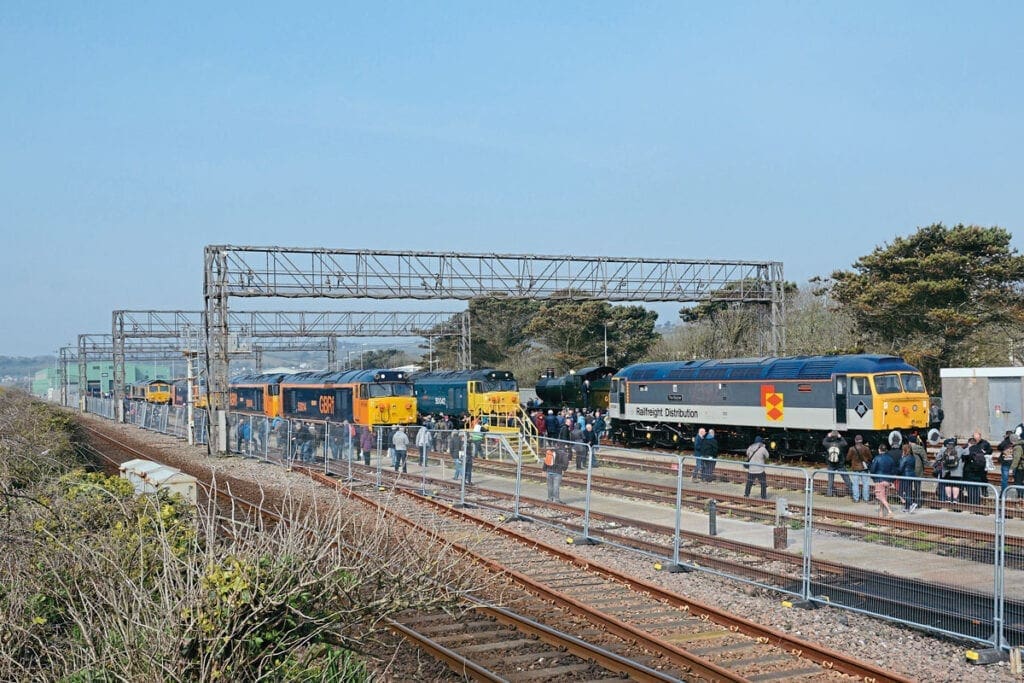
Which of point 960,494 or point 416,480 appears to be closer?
→ point 960,494

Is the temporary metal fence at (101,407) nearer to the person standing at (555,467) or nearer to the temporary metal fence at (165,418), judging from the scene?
the temporary metal fence at (165,418)

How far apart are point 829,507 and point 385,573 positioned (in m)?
8.44

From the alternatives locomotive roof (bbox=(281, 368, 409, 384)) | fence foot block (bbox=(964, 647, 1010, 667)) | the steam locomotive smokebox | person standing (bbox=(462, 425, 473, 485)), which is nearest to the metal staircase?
locomotive roof (bbox=(281, 368, 409, 384))

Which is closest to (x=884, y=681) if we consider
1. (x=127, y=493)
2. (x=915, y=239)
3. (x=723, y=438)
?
(x=127, y=493)

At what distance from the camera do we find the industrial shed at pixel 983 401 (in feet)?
100

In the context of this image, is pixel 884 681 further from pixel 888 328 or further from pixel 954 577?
pixel 888 328

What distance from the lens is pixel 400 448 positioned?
24.5m

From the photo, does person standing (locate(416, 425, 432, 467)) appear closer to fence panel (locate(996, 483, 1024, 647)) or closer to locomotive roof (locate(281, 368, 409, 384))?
fence panel (locate(996, 483, 1024, 647))

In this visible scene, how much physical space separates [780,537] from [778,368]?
722 inches

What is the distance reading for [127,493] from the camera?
10086 mm

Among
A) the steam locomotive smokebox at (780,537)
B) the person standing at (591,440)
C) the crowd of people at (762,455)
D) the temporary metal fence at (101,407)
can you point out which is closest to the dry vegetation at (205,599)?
the crowd of people at (762,455)

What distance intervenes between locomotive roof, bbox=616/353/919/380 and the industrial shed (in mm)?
2625

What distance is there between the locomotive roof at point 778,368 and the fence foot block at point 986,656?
1890 centimetres

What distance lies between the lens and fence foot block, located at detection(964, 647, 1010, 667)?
969 centimetres
